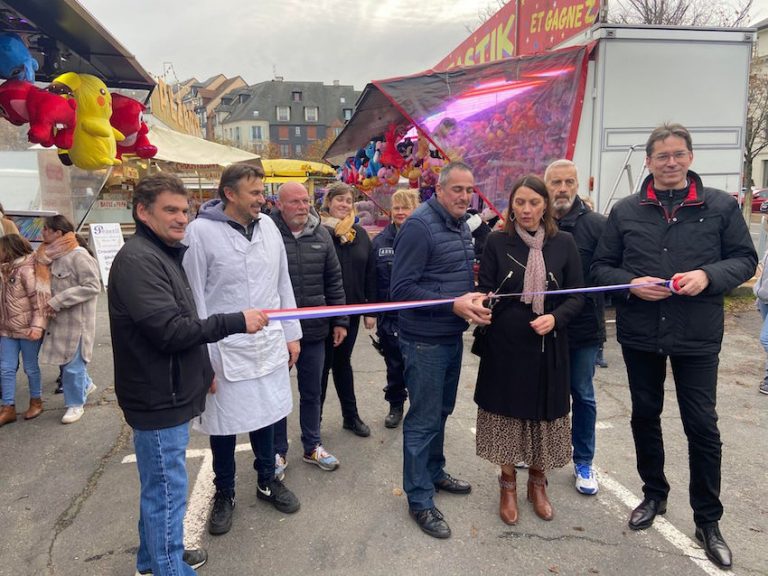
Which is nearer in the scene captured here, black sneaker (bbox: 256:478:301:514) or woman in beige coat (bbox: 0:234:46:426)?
black sneaker (bbox: 256:478:301:514)

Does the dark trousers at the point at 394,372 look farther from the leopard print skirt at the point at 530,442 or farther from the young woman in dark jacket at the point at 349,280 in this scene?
the leopard print skirt at the point at 530,442

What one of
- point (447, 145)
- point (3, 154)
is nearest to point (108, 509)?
point (447, 145)

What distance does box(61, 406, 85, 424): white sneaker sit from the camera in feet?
14.9

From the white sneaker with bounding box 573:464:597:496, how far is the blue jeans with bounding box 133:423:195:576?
2.36m

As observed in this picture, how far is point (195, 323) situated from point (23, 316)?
10.8 feet

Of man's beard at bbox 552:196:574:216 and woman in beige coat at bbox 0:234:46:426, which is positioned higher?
man's beard at bbox 552:196:574:216

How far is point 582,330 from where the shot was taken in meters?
3.19

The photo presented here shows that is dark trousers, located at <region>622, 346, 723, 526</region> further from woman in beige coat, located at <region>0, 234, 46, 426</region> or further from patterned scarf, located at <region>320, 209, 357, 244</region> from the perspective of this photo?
woman in beige coat, located at <region>0, 234, 46, 426</region>

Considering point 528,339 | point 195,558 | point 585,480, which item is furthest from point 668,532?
point 195,558

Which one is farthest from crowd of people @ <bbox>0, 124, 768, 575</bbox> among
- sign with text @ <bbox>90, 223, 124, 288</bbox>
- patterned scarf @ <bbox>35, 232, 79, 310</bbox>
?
sign with text @ <bbox>90, 223, 124, 288</bbox>

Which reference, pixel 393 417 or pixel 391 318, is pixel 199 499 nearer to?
pixel 393 417

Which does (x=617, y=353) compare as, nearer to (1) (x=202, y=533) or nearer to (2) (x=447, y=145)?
(2) (x=447, y=145)

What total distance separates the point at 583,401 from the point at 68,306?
4216 millimetres

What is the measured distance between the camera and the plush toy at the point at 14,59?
2.81 meters
